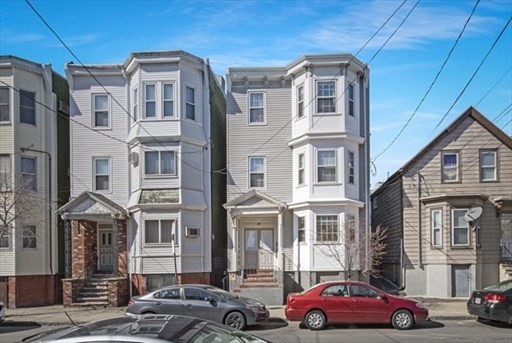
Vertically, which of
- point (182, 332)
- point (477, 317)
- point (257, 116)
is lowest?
point (477, 317)

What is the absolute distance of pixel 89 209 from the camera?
22.0 meters

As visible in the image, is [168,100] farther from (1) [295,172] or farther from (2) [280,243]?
(2) [280,243]

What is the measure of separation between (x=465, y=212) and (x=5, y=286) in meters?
19.6

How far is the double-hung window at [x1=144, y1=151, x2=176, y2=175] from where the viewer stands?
72.4 ft

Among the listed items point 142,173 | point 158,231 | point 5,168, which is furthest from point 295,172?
point 5,168

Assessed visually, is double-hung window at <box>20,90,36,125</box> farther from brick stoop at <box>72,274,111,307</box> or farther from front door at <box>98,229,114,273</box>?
brick stoop at <box>72,274,111,307</box>

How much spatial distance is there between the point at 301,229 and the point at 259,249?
2322 mm

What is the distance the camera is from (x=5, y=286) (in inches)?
838

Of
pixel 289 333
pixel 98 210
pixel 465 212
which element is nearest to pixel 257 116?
pixel 98 210

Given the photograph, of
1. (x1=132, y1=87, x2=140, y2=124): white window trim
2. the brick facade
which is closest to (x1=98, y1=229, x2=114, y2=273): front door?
the brick facade

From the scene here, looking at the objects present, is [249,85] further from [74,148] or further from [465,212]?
[465,212]

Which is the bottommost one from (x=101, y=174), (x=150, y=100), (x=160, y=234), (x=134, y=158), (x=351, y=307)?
(x=351, y=307)

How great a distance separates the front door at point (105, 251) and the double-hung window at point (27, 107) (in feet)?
18.9

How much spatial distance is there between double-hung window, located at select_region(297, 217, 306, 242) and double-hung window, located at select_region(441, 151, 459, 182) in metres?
6.75
